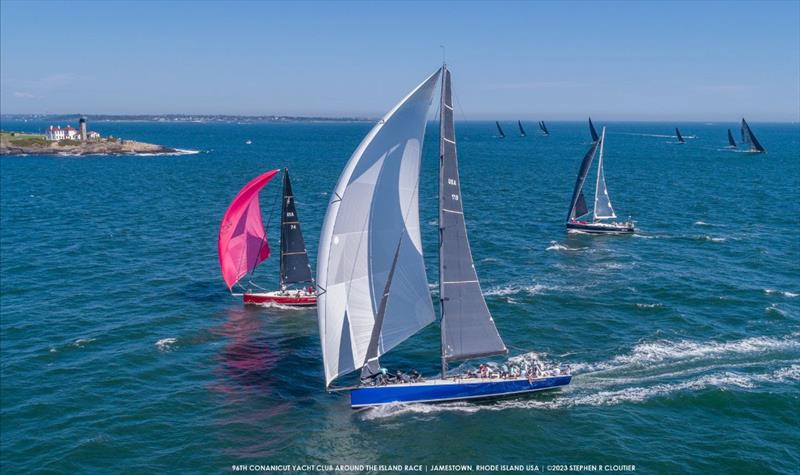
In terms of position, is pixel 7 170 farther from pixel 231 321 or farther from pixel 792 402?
pixel 792 402

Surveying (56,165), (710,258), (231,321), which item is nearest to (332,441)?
(231,321)

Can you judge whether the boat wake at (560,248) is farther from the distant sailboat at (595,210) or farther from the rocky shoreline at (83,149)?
the rocky shoreline at (83,149)

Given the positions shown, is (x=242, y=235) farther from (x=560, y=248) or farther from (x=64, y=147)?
(x=64, y=147)

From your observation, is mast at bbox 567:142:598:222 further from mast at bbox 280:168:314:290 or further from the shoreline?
the shoreline

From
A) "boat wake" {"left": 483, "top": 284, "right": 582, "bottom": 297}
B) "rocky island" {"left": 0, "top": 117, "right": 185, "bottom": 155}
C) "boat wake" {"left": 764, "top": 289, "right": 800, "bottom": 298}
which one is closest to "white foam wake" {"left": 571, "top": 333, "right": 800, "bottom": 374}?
"boat wake" {"left": 764, "top": 289, "right": 800, "bottom": 298}

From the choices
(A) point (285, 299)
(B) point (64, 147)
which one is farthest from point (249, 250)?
(B) point (64, 147)

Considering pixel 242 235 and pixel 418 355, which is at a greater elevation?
pixel 242 235
